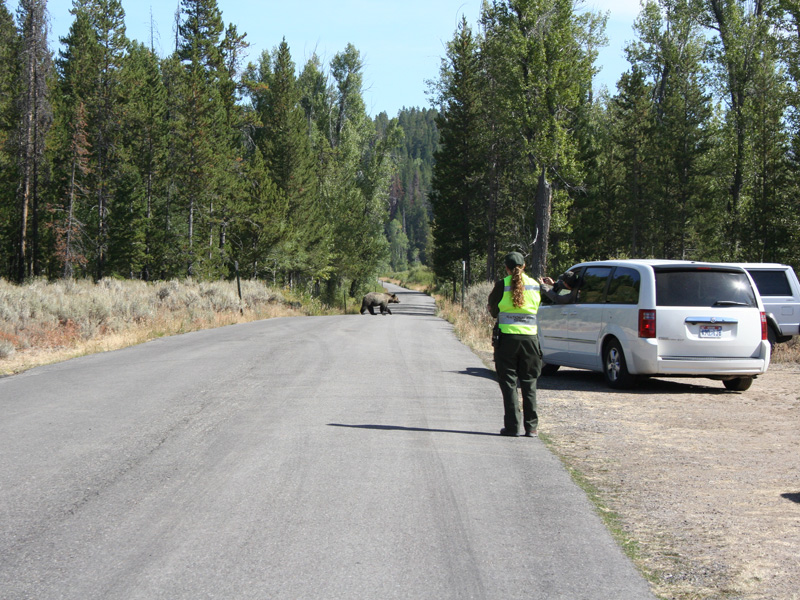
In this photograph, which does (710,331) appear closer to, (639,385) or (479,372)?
(639,385)

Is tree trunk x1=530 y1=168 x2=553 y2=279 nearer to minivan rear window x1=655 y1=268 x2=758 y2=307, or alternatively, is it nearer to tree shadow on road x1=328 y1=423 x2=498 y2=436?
minivan rear window x1=655 y1=268 x2=758 y2=307

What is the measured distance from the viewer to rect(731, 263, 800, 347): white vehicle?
53.8 feet

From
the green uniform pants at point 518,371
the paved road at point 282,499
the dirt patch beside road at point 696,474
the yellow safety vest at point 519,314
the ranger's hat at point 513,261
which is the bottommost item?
the dirt patch beside road at point 696,474

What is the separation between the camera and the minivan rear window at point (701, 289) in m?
11.7

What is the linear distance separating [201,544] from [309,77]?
67760 mm

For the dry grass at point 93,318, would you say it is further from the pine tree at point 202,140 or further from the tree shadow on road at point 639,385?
the pine tree at point 202,140

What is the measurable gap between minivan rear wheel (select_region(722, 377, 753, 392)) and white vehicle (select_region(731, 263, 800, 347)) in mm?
4514

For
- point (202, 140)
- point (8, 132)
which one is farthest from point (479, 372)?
point (8, 132)

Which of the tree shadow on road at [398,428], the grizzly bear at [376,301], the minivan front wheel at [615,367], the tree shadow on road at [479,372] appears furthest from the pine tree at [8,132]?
the tree shadow on road at [398,428]

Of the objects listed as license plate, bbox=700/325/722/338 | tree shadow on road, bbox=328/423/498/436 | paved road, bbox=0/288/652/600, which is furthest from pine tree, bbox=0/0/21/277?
license plate, bbox=700/325/722/338

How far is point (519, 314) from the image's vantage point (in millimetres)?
8609

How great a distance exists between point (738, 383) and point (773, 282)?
5.23 meters

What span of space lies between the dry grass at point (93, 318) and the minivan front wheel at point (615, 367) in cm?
1004

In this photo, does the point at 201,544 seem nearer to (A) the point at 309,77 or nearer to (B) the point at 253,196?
(B) the point at 253,196
